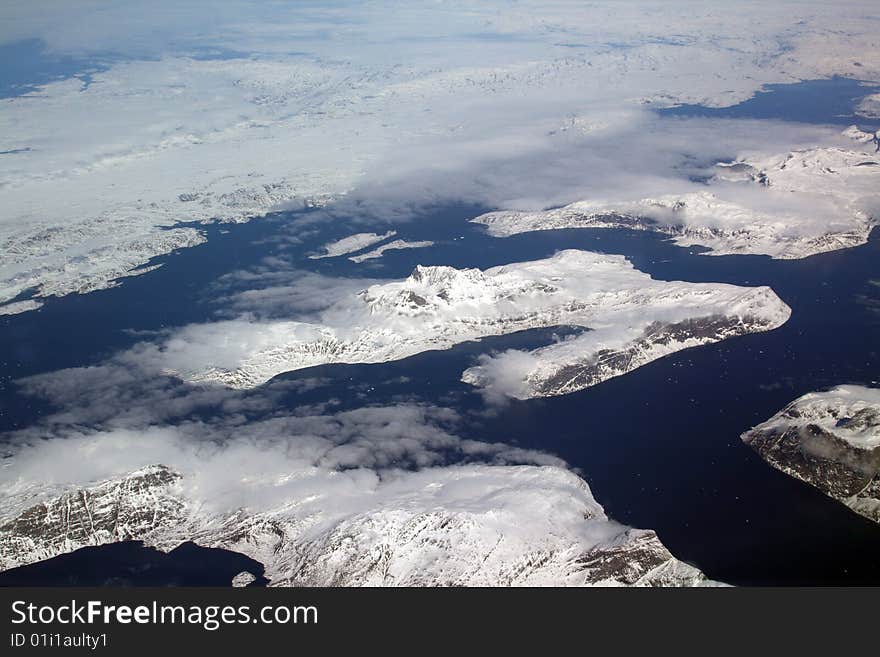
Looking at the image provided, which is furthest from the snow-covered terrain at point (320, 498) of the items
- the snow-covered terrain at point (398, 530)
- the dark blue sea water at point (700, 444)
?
the dark blue sea water at point (700, 444)

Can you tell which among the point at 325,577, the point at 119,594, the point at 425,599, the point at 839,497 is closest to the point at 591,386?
the point at 839,497

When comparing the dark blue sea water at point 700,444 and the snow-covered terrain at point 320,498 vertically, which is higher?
the snow-covered terrain at point 320,498

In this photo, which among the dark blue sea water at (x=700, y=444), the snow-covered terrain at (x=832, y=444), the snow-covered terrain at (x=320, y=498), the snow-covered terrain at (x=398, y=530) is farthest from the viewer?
the snow-covered terrain at (x=832, y=444)

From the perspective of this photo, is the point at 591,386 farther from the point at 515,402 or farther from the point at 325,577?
the point at 325,577

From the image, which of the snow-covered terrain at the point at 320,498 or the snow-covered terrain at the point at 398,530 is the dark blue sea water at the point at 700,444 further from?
the snow-covered terrain at the point at 398,530

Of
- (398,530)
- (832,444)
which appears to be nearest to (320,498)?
(398,530)

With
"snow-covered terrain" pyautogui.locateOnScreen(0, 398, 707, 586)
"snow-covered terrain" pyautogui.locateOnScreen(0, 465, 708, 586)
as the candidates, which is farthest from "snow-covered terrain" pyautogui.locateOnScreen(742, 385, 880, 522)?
"snow-covered terrain" pyautogui.locateOnScreen(0, 398, 707, 586)
